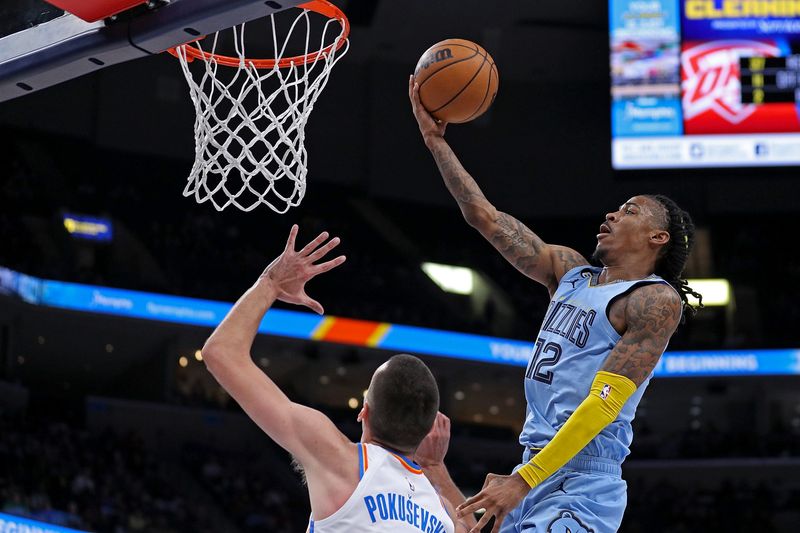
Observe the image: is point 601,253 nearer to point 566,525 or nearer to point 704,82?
point 566,525

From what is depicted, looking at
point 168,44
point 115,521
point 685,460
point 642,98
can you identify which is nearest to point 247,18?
point 168,44

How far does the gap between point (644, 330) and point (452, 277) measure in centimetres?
1636

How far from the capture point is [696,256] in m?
20.5

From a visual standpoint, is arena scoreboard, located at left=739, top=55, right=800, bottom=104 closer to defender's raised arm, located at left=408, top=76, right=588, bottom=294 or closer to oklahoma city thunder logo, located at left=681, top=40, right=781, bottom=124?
oklahoma city thunder logo, located at left=681, top=40, right=781, bottom=124

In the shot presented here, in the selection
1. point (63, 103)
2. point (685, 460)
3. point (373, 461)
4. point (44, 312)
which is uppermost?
point (63, 103)

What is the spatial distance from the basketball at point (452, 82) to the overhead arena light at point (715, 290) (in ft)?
53.8

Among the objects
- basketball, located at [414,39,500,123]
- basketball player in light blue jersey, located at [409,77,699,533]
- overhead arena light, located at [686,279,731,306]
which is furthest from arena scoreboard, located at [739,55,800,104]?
basketball player in light blue jersey, located at [409,77,699,533]

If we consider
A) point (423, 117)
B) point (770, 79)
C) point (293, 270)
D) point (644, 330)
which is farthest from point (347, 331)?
point (293, 270)

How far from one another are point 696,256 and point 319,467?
18933mm

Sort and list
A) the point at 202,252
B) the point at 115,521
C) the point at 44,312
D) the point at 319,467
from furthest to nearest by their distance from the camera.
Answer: the point at 202,252
the point at 44,312
the point at 115,521
the point at 319,467

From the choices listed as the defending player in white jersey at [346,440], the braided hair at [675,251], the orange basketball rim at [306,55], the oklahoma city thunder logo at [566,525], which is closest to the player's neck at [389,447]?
the defending player in white jersey at [346,440]

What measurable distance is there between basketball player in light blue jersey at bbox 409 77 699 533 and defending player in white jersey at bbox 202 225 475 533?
0.39 meters

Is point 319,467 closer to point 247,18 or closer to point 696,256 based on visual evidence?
point 247,18

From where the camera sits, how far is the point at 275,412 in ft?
8.05
